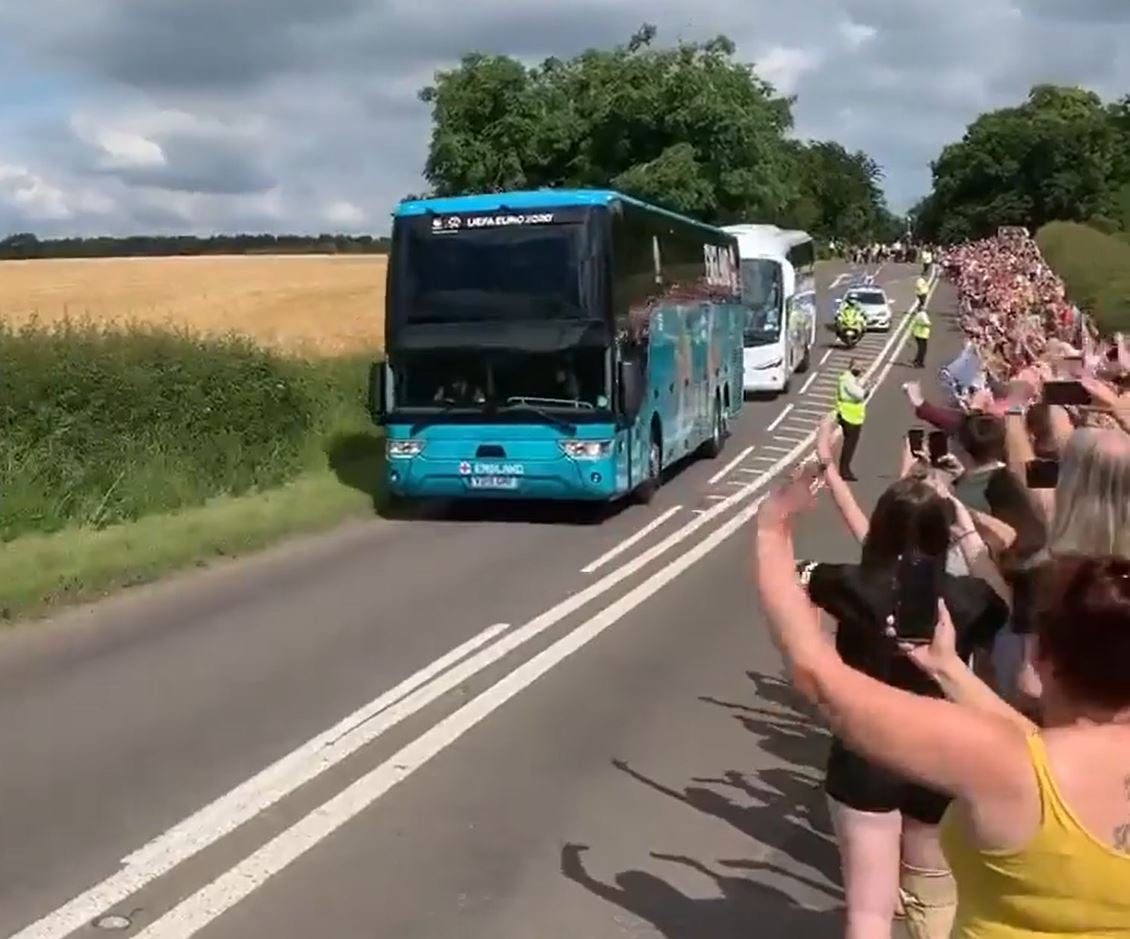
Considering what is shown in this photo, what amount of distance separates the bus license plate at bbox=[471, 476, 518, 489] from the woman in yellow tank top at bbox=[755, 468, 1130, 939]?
15.5 meters

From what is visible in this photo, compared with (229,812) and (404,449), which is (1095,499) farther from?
(404,449)

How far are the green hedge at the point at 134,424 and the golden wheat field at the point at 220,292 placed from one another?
50.3 ft

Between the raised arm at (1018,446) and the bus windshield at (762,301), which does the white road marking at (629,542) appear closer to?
the raised arm at (1018,446)

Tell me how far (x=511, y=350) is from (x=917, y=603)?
14886mm

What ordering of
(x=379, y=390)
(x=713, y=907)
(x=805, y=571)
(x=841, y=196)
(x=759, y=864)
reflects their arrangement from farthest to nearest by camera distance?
(x=841, y=196) < (x=379, y=390) < (x=759, y=864) < (x=713, y=907) < (x=805, y=571)

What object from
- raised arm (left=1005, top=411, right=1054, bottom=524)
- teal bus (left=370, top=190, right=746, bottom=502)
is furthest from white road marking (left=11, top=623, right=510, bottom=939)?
teal bus (left=370, top=190, right=746, bottom=502)

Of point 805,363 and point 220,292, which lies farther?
point 220,292

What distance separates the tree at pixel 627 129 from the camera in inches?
2505

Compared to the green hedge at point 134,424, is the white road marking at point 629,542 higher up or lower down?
lower down

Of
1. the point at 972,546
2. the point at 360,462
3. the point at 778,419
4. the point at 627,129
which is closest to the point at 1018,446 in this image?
the point at 972,546

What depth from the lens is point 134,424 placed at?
20.2m

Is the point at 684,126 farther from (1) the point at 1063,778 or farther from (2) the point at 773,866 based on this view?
(1) the point at 1063,778

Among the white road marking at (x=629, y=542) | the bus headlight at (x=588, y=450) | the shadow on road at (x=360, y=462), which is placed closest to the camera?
the white road marking at (x=629, y=542)

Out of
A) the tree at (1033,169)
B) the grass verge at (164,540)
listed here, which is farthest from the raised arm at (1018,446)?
the tree at (1033,169)
